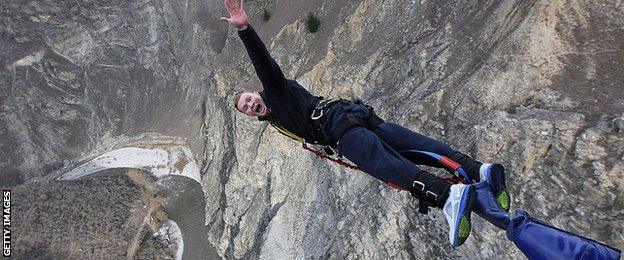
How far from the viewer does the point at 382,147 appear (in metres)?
6.93

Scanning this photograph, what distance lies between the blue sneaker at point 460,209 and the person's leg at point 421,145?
0.83 meters

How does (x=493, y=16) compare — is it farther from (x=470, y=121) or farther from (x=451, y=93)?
(x=470, y=121)

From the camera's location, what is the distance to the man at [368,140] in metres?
6.25

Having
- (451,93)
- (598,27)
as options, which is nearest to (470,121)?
(451,93)

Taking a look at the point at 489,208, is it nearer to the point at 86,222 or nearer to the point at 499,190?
the point at 499,190

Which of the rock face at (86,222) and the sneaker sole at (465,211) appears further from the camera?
the rock face at (86,222)

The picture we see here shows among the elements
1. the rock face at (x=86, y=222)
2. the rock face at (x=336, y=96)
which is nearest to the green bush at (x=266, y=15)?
the rock face at (x=336, y=96)

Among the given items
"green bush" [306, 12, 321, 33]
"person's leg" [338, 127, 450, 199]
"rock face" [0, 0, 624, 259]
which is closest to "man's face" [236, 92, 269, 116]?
"person's leg" [338, 127, 450, 199]

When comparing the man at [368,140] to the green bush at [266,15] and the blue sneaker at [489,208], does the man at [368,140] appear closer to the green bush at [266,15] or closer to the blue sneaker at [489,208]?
the blue sneaker at [489,208]

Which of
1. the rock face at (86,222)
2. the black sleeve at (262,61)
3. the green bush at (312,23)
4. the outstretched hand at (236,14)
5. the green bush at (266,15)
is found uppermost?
the outstretched hand at (236,14)

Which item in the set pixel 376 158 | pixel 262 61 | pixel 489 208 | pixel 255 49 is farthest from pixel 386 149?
pixel 255 49

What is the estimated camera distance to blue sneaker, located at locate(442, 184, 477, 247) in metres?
5.83

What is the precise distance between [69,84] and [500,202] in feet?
143

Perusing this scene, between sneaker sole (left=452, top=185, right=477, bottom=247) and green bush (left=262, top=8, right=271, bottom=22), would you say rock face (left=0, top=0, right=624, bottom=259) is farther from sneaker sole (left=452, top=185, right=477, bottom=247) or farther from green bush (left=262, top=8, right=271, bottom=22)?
sneaker sole (left=452, top=185, right=477, bottom=247)
